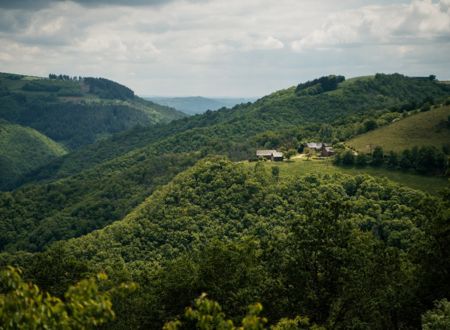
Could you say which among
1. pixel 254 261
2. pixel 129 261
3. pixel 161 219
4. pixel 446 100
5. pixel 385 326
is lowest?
pixel 129 261

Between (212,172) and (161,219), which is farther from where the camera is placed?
(212,172)

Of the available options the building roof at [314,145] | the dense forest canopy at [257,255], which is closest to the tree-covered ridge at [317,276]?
the dense forest canopy at [257,255]

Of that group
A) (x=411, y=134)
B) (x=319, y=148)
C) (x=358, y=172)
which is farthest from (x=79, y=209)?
(x=411, y=134)

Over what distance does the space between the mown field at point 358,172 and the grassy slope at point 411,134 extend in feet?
53.3

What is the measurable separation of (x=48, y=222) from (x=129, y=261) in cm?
7623

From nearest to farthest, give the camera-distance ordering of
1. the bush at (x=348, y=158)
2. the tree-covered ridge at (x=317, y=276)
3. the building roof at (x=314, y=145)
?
A: the tree-covered ridge at (x=317, y=276)
the bush at (x=348, y=158)
the building roof at (x=314, y=145)

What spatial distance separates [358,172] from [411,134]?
34.3m

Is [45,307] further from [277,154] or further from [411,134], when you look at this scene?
[411,134]

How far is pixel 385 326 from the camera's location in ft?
144

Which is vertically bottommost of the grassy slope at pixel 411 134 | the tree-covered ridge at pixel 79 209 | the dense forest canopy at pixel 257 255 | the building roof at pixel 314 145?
the tree-covered ridge at pixel 79 209

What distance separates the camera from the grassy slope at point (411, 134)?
5655 inches

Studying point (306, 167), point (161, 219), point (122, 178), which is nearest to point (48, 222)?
point (122, 178)

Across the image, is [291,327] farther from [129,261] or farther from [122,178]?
[122,178]

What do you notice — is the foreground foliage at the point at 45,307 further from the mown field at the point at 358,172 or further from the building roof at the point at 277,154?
the building roof at the point at 277,154
